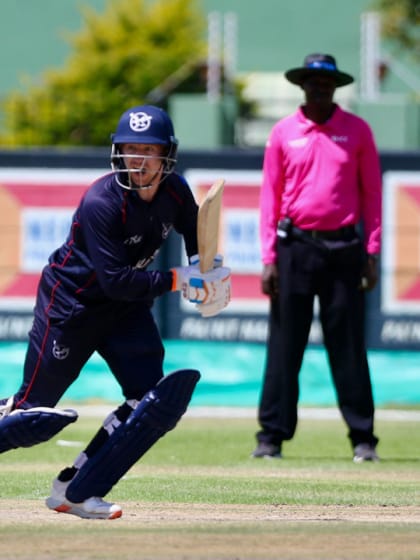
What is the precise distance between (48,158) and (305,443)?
15.2 feet

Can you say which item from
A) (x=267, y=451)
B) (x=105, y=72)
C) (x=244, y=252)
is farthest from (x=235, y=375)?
(x=105, y=72)

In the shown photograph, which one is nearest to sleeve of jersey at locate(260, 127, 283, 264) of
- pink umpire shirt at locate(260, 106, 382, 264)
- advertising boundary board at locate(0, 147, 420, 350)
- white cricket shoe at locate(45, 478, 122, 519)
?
pink umpire shirt at locate(260, 106, 382, 264)

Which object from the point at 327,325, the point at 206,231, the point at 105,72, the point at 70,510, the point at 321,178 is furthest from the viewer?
the point at 105,72

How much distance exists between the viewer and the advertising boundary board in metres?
14.1

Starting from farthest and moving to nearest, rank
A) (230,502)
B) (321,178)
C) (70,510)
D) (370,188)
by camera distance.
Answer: (370,188), (321,178), (230,502), (70,510)

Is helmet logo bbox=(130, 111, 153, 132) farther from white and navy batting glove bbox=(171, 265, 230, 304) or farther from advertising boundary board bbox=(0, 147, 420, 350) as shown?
advertising boundary board bbox=(0, 147, 420, 350)

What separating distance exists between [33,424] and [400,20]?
19.8 metres

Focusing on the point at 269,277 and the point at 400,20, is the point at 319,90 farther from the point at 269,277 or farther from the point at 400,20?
the point at 400,20

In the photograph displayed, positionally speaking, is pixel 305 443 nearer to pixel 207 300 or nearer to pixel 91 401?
pixel 91 401

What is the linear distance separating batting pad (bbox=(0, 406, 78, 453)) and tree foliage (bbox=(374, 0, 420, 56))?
19.3 meters

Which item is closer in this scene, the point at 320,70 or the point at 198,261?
the point at 198,261

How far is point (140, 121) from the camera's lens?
22.8ft

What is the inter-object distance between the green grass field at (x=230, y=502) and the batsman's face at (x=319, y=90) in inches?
86.9

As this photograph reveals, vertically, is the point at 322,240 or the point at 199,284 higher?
the point at 199,284
